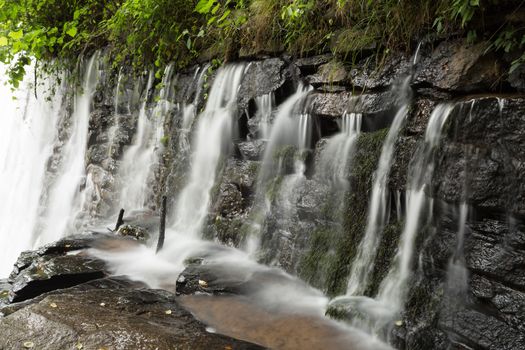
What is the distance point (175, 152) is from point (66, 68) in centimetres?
532

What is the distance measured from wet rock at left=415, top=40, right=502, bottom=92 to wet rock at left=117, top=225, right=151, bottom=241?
4481 millimetres

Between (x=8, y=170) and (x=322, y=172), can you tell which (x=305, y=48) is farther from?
(x=8, y=170)

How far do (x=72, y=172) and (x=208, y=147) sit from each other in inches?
213

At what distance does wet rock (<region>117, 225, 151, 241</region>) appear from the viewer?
22.1 ft

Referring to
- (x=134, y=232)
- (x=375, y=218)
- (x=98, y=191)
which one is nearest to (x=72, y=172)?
(x=98, y=191)

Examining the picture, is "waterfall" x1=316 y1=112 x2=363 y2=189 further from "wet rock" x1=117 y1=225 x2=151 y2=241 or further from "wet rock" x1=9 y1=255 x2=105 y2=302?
"wet rock" x1=117 y1=225 x2=151 y2=241

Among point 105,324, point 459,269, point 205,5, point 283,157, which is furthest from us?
point 205,5

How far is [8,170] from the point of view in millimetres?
12914

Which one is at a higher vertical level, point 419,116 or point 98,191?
point 419,116

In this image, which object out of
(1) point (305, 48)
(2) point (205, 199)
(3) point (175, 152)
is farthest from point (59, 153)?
(1) point (305, 48)

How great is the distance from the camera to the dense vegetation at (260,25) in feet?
12.9

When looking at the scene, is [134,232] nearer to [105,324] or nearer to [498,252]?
[105,324]

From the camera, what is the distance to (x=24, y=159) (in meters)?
12.6

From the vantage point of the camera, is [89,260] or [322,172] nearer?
[322,172]
